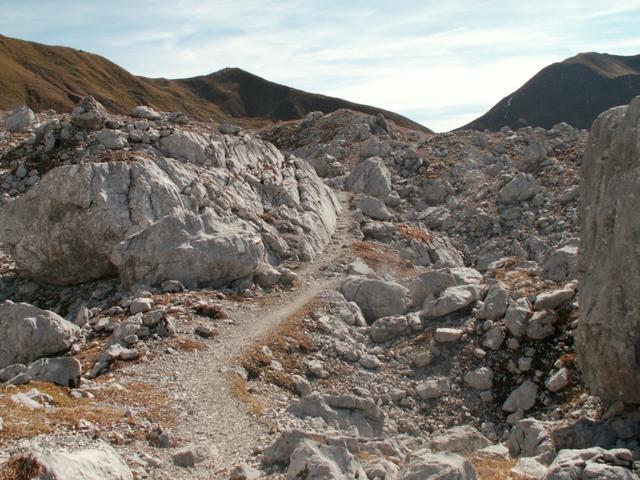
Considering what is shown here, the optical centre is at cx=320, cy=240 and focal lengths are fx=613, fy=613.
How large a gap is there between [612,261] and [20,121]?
53197 mm

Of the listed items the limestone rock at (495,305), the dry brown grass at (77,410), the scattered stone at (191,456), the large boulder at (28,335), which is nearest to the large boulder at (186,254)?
the large boulder at (28,335)

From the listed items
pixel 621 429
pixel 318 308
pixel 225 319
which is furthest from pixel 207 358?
pixel 621 429

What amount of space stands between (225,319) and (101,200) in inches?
458

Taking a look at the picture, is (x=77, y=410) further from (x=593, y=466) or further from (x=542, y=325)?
(x=542, y=325)

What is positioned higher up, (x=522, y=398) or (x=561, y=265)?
(x=561, y=265)

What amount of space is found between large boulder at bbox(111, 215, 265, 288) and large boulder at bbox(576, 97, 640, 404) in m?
19.4

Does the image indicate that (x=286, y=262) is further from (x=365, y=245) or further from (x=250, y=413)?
(x=250, y=413)

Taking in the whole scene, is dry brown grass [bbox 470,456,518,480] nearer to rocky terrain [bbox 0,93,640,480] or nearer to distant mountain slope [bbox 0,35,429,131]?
rocky terrain [bbox 0,93,640,480]

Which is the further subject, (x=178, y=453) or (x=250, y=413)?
(x=250, y=413)

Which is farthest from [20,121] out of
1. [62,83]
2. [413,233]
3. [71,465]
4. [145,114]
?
[62,83]

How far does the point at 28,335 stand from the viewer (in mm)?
25844

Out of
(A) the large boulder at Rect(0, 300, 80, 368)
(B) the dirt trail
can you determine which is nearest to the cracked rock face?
(B) the dirt trail

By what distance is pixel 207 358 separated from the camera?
2584cm

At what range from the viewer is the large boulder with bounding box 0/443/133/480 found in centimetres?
1163
